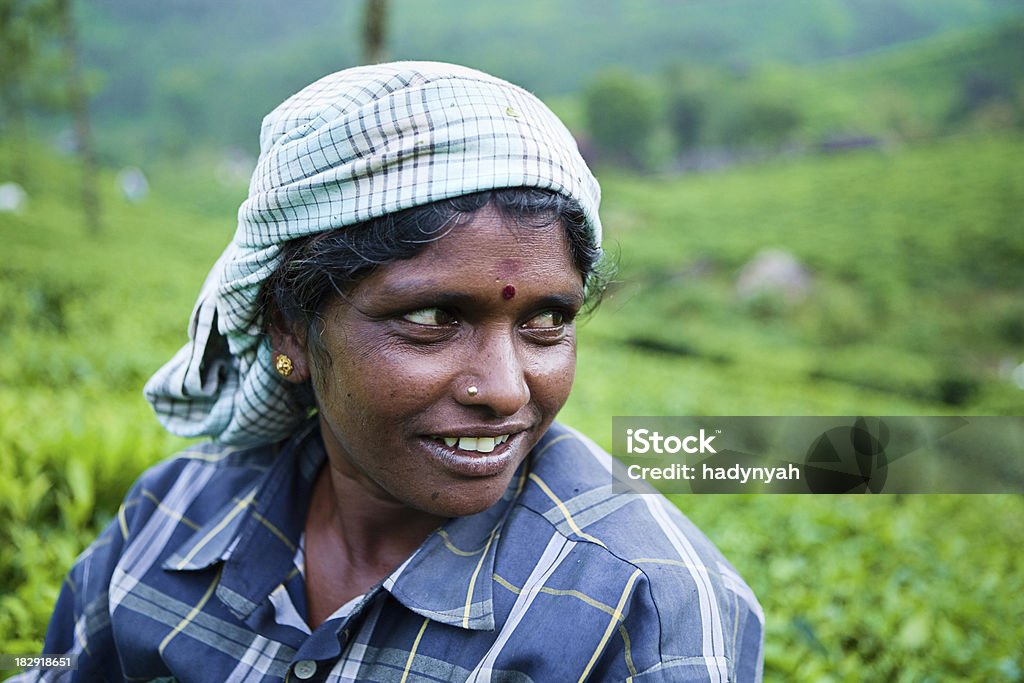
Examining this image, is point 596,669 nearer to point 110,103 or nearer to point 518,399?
point 518,399

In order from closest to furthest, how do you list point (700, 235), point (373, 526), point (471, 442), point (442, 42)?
1. point (471, 442)
2. point (373, 526)
3. point (700, 235)
4. point (442, 42)

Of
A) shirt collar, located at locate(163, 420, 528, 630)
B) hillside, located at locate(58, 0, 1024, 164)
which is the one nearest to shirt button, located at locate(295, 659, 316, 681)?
shirt collar, located at locate(163, 420, 528, 630)

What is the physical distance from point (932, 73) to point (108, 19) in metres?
34.5

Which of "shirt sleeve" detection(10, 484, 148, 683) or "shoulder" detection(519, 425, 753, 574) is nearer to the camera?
"shoulder" detection(519, 425, 753, 574)

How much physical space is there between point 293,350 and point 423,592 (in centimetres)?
54

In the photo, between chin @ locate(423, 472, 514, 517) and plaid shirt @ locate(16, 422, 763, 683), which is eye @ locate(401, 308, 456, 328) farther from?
plaid shirt @ locate(16, 422, 763, 683)

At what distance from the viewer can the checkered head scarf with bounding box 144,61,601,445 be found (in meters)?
1.22

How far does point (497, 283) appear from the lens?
1240 millimetres

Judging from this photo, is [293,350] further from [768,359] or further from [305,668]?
[768,359]

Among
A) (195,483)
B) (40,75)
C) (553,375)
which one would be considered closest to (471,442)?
(553,375)

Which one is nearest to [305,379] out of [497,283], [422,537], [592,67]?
[422,537]

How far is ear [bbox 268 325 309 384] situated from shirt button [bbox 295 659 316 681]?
55 centimetres

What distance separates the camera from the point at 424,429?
1.29 meters

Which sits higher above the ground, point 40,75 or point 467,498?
point 467,498
